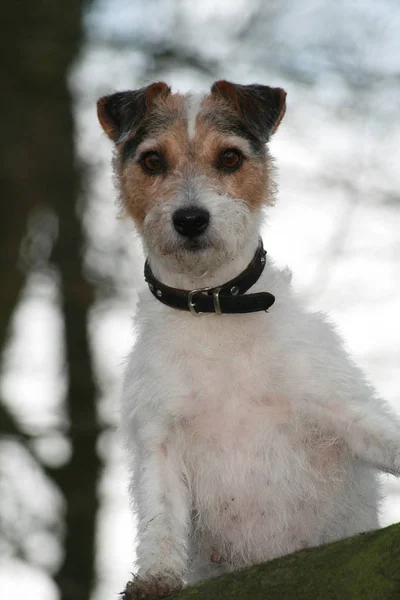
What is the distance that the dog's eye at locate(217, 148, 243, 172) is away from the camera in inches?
226

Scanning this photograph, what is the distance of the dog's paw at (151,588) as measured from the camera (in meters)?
4.82

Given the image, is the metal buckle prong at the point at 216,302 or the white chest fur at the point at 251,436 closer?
the white chest fur at the point at 251,436

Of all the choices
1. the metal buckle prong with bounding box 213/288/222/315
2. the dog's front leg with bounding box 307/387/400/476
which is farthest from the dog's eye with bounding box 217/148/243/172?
the dog's front leg with bounding box 307/387/400/476

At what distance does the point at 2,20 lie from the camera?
1062 cm

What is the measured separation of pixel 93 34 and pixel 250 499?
6453 millimetres

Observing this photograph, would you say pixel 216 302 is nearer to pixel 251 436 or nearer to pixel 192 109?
pixel 251 436

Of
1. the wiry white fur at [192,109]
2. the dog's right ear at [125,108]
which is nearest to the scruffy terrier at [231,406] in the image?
the wiry white fur at [192,109]

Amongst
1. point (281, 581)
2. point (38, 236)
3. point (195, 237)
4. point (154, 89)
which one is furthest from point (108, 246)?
point (281, 581)

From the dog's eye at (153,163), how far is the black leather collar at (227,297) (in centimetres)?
69

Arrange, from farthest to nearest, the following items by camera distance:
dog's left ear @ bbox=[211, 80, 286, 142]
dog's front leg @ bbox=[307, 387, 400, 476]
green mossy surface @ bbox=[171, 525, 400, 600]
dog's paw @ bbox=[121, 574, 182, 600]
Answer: dog's left ear @ bbox=[211, 80, 286, 142] < dog's front leg @ bbox=[307, 387, 400, 476] < dog's paw @ bbox=[121, 574, 182, 600] < green mossy surface @ bbox=[171, 525, 400, 600]

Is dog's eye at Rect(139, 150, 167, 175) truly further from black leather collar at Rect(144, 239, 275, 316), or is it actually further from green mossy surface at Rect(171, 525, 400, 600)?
green mossy surface at Rect(171, 525, 400, 600)

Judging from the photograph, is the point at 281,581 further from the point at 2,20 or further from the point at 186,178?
the point at 2,20

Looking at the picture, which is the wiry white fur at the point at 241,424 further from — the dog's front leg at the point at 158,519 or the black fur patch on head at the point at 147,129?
the black fur patch on head at the point at 147,129

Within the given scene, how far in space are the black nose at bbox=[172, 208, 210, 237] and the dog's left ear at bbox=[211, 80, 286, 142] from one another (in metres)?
0.83
